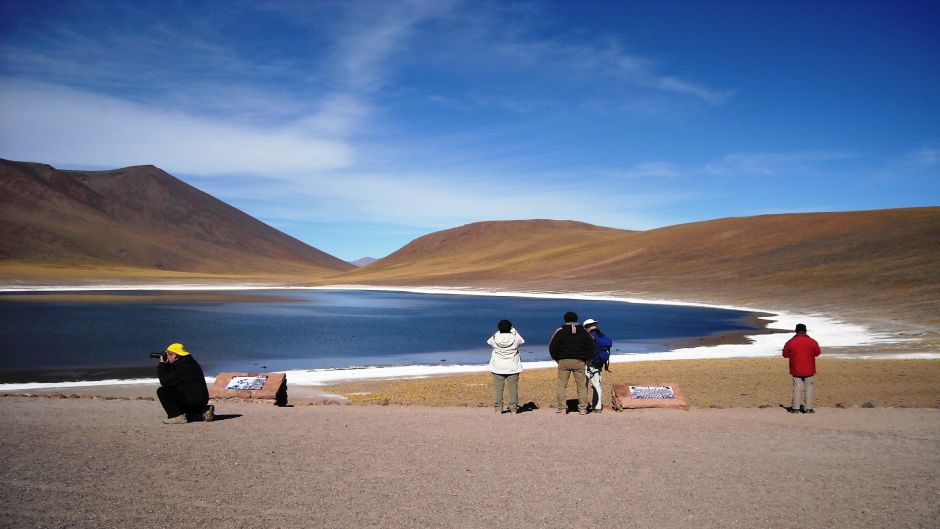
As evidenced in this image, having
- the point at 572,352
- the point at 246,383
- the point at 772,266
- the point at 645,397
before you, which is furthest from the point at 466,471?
the point at 772,266

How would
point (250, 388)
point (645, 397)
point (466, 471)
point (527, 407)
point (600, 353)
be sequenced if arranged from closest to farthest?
point (466, 471)
point (600, 353)
point (645, 397)
point (527, 407)
point (250, 388)

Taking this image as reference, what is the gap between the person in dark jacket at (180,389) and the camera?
10.6 meters

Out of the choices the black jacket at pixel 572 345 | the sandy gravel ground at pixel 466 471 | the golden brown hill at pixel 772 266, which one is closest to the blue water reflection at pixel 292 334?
the golden brown hill at pixel 772 266

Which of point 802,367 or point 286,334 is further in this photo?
point 286,334

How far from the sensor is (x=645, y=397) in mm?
12703

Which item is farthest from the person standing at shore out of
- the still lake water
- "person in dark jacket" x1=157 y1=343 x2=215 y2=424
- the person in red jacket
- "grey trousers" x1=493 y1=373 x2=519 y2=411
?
the still lake water

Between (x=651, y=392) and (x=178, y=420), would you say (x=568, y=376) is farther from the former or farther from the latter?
(x=178, y=420)

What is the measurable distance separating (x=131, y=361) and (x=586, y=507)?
22212mm

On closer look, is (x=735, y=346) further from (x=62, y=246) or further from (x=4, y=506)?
(x=62, y=246)

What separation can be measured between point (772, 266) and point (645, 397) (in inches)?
2944

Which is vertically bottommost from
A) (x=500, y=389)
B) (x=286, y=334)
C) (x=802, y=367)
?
(x=286, y=334)

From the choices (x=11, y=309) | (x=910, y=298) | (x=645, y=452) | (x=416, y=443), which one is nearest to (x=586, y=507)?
(x=645, y=452)

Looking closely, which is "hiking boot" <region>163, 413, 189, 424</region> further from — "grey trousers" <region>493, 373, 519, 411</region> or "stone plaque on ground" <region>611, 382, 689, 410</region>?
"stone plaque on ground" <region>611, 382, 689, 410</region>

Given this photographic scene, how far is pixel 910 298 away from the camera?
50000 millimetres
